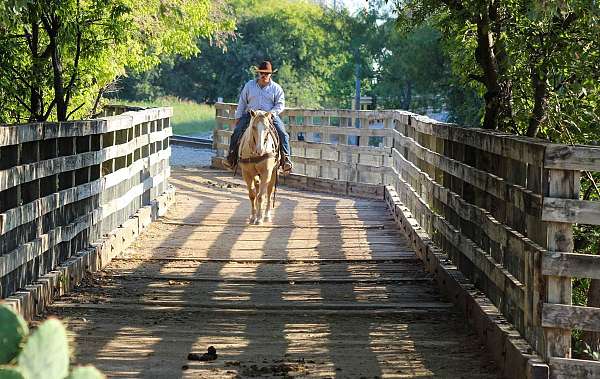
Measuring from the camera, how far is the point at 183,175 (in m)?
26.5

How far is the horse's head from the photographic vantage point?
16.2 meters

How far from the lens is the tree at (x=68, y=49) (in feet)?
48.4

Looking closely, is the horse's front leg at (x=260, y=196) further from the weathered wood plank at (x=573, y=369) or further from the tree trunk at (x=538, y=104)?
the weathered wood plank at (x=573, y=369)

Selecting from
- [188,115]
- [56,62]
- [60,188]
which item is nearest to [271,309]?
[60,188]

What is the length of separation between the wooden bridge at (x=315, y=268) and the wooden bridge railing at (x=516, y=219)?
1 centimetres

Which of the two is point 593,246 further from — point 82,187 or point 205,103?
point 205,103

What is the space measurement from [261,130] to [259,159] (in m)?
Result: 0.59

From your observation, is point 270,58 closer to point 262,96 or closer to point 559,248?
point 262,96

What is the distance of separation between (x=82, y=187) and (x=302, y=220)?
21.6ft

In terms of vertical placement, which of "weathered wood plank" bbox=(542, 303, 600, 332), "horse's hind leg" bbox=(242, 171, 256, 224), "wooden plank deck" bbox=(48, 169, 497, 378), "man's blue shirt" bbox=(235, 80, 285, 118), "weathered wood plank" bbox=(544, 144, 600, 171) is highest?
"man's blue shirt" bbox=(235, 80, 285, 118)

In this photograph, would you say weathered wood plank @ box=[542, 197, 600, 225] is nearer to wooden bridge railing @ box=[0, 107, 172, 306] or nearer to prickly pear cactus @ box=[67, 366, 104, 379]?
wooden bridge railing @ box=[0, 107, 172, 306]

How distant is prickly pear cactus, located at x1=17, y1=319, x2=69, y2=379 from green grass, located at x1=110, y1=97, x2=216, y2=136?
55898 millimetres

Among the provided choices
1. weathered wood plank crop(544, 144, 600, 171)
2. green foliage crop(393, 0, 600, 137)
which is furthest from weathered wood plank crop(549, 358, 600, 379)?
green foliage crop(393, 0, 600, 137)

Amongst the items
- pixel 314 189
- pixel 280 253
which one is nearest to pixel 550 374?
pixel 280 253
